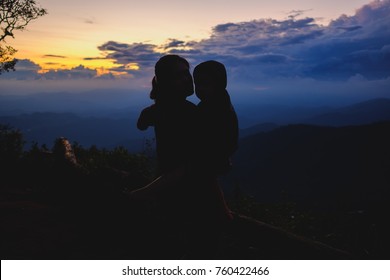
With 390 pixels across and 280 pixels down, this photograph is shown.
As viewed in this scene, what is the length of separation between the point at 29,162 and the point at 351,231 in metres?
9.88

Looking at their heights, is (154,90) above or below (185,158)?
above

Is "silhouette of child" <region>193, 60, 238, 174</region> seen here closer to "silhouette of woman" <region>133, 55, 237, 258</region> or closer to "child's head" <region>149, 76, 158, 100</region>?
"silhouette of woman" <region>133, 55, 237, 258</region>

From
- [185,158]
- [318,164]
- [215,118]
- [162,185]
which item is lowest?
[318,164]

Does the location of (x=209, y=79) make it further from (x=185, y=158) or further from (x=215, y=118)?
(x=185, y=158)

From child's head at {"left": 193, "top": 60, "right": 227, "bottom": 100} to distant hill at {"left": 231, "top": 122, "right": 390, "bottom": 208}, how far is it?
3919 inches

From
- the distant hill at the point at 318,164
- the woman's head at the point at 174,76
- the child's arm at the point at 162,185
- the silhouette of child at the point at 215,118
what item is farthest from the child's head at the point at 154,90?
the distant hill at the point at 318,164

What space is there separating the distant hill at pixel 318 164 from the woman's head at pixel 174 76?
9961cm

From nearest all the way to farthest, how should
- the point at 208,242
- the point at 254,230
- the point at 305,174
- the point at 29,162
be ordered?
the point at 208,242, the point at 254,230, the point at 29,162, the point at 305,174

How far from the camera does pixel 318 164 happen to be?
480 ft

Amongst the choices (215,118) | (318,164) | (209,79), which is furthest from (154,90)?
(318,164)

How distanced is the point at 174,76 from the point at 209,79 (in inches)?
10.4

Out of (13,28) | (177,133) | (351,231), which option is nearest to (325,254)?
(177,133)

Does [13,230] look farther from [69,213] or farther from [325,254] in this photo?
[325,254]

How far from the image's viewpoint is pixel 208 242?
8.95ft
